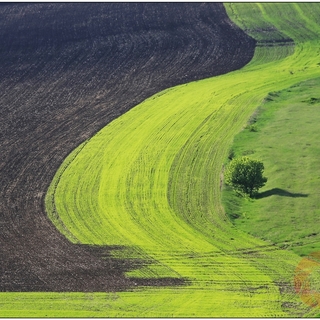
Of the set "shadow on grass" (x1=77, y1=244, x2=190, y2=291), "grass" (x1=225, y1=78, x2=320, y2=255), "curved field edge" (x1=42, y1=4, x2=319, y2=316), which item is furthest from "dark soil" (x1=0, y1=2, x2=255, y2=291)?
"grass" (x1=225, y1=78, x2=320, y2=255)

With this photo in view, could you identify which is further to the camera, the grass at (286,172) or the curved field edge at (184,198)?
the grass at (286,172)

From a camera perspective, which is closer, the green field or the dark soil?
the green field

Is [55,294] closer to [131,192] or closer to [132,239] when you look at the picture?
[132,239]

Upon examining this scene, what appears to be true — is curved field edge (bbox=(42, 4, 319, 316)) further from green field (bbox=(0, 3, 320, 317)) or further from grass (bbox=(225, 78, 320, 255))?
grass (bbox=(225, 78, 320, 255))

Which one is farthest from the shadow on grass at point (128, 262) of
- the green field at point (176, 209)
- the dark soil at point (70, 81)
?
the green field at point (176, 209)

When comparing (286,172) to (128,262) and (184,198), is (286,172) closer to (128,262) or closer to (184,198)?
(184,198)

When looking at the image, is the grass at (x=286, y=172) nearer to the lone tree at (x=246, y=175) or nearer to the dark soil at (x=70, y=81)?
the lone tree at (x=246, y=175)
